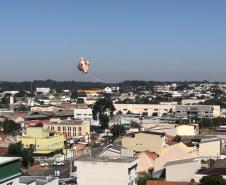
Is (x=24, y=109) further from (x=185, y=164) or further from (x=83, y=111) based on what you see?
(x=185, y=164)

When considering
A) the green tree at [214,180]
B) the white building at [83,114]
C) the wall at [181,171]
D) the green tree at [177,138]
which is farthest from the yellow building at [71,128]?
the green tree at [214,180]

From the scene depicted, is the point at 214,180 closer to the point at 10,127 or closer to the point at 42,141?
the point at 42,141

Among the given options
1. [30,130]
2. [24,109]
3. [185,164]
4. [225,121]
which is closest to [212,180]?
[185,164]

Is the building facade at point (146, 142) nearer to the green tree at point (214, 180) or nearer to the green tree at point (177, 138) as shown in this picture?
the green tree at point (177, 138)

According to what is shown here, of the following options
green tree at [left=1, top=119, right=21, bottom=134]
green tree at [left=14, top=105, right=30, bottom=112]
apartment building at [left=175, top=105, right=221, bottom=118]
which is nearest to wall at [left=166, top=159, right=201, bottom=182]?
green tree at [left=1, top=119, right=21, bottom=134]

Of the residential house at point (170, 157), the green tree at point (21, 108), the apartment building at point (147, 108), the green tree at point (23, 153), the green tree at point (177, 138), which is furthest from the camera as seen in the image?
the green tree at point (21, 108)

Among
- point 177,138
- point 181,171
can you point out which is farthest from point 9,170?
point 177,138

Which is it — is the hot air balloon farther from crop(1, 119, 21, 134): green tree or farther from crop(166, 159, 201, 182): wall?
crop(1, 119, 21, 134): green tree
